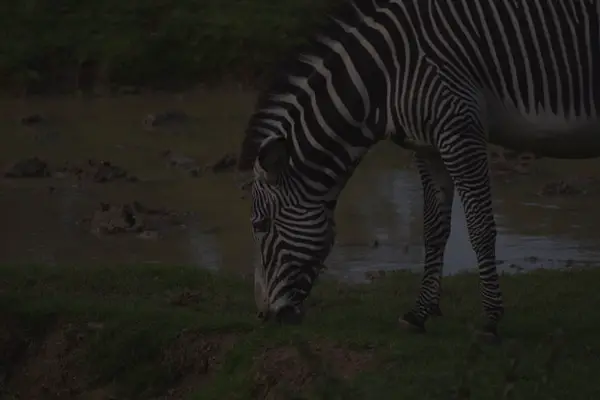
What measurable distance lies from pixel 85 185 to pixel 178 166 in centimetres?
134

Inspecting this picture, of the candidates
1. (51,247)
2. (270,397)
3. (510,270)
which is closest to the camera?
(270,397)

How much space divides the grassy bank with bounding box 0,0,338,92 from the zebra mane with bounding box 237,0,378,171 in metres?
12.8

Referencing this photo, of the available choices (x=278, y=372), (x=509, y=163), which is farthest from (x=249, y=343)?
(x=509, y=163)

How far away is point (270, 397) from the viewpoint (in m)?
5.74

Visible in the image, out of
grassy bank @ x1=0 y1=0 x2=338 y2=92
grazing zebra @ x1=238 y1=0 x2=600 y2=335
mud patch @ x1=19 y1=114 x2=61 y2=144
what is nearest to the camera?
grazing zebra @ x1=238 y1=0 x2=600 y2=335

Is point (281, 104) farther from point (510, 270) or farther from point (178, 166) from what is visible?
point (178, 166)

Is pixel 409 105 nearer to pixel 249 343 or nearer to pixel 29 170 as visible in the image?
pixel 249 343

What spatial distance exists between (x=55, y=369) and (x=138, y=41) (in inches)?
563

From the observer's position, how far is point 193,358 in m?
6.43

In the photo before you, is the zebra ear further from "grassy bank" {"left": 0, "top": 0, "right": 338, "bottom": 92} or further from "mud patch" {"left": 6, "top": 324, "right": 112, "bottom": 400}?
"grassy bank" {"left": 0, "top": 0, "right": 338, "bottom": 92}

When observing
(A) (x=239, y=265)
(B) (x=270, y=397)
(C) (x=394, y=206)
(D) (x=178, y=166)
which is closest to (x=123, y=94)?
(D) (x=178, y=166)

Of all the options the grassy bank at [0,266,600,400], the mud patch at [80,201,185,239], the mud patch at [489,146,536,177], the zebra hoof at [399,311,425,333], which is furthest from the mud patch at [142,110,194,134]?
the zebra hoof at [399,311,425,333]

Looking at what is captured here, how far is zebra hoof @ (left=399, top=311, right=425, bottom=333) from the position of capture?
22.2 feet

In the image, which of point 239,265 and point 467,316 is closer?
point 467,316
